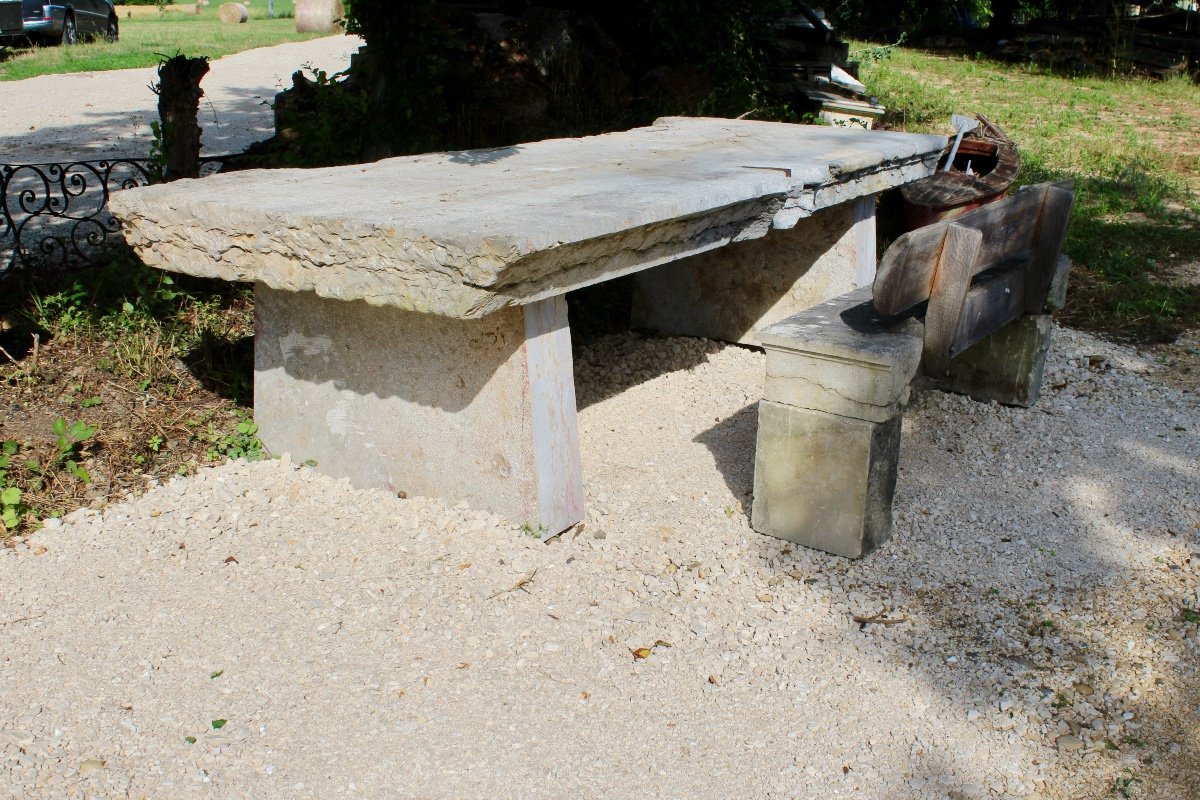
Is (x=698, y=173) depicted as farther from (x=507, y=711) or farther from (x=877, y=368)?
(x=507, y=711)

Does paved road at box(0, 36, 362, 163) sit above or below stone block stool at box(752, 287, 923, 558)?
above

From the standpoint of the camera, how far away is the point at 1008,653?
283cm

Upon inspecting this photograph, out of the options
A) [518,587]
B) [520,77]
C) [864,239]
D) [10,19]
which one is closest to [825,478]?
[518,587]

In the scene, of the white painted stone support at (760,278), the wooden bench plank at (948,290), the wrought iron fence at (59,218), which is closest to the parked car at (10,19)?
the wrought iron fence at (59,218)

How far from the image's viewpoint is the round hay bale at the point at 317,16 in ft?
56.9

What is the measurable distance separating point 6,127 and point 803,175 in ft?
24.9

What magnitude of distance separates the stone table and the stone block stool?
0.52m

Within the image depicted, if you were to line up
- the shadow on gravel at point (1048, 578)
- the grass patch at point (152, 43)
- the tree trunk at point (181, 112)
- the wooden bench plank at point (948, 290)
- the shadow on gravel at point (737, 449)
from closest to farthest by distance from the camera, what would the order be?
the shadow on gravel at point (1048, 578), the wooden bench plank at point (948, 290), the shadow on gravel at point (737, 449), the tree trunk at point (181, 112), the grass patch at point (152, 43)

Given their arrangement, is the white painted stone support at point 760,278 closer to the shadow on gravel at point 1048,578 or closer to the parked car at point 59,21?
the shadow on gravel at point 1048,578

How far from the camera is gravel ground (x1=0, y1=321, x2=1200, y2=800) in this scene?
7.93 feet

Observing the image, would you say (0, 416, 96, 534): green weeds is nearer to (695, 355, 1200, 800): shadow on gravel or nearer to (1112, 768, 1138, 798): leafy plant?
(695, 355, 1200, 800): shadow on gravel

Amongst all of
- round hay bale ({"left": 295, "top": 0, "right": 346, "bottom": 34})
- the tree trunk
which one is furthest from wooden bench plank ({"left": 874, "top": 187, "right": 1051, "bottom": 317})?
round hay bale ({"left": 295, "top": 0, "right": 346, "bottom": 34})

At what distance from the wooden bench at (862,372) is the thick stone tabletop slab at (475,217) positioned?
46 cm

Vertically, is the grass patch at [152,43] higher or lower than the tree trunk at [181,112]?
higher
